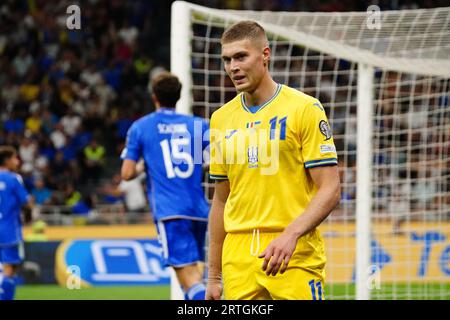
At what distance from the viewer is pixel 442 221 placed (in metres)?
12.3

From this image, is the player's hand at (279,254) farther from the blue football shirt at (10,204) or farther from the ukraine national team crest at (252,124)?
the blue football shirt at (10,204)

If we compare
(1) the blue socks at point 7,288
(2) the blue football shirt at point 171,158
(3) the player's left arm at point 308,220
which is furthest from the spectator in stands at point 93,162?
(3) the player's left arm at point 308,220

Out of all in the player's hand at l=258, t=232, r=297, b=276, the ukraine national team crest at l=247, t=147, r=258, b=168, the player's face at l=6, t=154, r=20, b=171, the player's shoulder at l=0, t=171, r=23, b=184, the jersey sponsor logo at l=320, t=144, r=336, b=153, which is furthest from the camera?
the player's shoulder at l=0, t=171, r=23, b=184

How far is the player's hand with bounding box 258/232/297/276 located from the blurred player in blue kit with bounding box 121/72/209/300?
338cm

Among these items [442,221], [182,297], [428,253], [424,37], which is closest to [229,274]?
[182,297]

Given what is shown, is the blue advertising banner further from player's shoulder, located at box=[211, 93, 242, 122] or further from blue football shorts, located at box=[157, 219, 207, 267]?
player's shoulder, located at box=[211, 93, 242, 122]

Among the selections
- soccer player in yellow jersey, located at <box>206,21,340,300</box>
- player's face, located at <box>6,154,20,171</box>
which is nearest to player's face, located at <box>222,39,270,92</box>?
soccer player in yellow jersey, located at <box>206,21,340,300</box>

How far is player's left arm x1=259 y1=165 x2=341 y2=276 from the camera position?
410cm

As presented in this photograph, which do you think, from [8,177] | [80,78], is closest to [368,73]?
[8,177]

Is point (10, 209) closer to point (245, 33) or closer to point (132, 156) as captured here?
point (132, 156)

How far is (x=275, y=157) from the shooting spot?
4.39 metres

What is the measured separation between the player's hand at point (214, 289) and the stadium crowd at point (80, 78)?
12256 millimetres

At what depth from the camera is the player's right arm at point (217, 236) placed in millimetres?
4676
